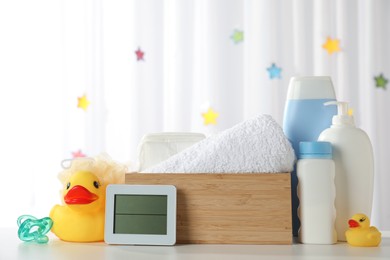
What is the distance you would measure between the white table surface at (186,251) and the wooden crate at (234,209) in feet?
0.08

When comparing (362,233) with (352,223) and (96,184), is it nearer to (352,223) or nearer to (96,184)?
(352,223)

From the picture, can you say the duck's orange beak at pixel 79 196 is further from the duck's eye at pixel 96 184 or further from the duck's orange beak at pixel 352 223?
the duck's orange beak at pixel 352 223

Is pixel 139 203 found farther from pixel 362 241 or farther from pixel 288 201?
pixel 362 241

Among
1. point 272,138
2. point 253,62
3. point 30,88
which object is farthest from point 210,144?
point 30,88

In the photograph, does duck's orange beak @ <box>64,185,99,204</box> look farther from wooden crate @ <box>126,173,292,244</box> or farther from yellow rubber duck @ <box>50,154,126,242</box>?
wooden crate @ <box>126,173,292,244</box>

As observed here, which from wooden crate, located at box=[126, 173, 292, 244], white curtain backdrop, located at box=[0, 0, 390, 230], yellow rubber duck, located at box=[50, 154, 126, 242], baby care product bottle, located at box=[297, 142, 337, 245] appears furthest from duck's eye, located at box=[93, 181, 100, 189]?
white curtain backdrop, located at box=[0, 0, 390, 230]

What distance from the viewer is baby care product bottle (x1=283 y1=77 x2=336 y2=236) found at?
98cm

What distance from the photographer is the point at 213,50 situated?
7.63 ft

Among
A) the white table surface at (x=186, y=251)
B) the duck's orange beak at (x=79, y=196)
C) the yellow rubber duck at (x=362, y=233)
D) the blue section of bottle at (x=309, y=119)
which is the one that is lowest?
the white table surface at (x=186, y=251)

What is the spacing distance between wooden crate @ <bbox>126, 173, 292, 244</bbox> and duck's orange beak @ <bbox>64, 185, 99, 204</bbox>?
0.47 ft

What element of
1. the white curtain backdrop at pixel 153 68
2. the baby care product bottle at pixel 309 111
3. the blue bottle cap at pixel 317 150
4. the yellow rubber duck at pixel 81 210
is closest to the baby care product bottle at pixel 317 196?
the blue bottle cap at pixel 317 150

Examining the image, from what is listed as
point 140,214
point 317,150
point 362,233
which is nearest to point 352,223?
point 362,233

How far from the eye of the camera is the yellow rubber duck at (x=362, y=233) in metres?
0.84

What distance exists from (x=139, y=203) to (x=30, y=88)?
1.65 metres
